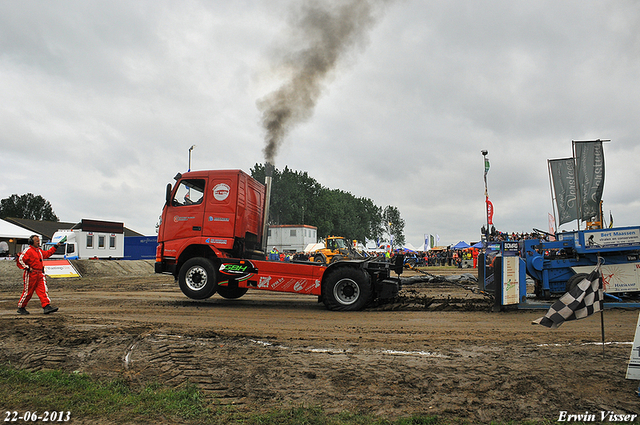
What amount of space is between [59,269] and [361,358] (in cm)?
2227

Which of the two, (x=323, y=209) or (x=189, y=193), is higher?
(x=323, y=209)

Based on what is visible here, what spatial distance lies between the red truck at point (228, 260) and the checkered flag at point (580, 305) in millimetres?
4893

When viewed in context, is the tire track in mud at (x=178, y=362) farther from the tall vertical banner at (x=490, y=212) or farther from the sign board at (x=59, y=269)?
the tall vertical banner at (x=490, y=212)

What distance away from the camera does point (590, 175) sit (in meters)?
16.1

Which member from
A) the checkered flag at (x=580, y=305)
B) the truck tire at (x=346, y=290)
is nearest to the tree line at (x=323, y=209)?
the truck tire at (x=346, y=290)

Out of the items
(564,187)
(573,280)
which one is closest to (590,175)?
(564,187)

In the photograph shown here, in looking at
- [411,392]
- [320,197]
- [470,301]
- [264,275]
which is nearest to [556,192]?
[470,301]

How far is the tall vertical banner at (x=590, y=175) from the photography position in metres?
16.0

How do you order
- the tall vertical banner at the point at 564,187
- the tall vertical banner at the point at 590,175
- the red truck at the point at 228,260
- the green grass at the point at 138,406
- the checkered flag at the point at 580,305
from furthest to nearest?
the tall vertical banner at the point at 564,187 → the tall vertical banner at the point at 590,175 → the red truck at the point at 228,260 → the checkered flag at the point at 580,305 → the green grass at the point at 138,406

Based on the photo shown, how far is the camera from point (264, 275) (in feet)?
31.9

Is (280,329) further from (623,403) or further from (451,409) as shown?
(623,403)

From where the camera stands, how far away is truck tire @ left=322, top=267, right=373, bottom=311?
29.9 feet

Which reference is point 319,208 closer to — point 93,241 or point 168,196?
point 93,241

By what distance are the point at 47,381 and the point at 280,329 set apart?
3.52 m
